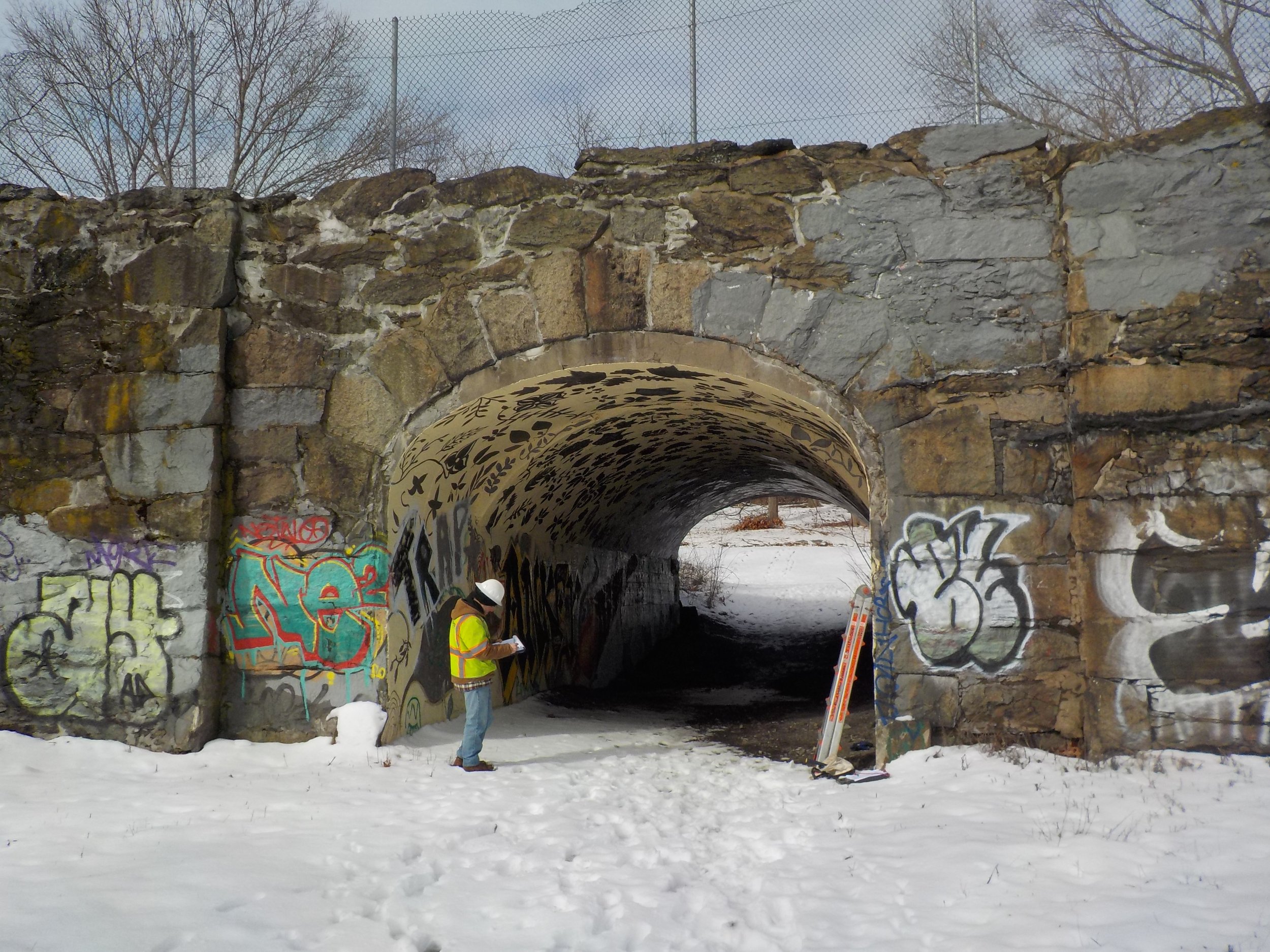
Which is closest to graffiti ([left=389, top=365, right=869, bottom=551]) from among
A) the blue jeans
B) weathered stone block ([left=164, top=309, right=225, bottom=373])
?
the blue jeans

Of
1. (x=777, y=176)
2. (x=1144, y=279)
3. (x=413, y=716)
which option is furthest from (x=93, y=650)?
(x=1144, y=279)

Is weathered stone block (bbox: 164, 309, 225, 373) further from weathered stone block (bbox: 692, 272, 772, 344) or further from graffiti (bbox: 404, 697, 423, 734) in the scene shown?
weathered stone block (bbox: 692, 272, 772, 344)

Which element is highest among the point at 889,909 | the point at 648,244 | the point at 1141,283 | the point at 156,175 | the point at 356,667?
the point at 156,175

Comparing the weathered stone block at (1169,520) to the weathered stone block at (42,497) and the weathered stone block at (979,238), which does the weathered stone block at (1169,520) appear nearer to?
the weathered stone block at (979,238)

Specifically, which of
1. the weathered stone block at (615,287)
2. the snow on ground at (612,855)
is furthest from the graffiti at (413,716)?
the weathered stone block at (615,287)

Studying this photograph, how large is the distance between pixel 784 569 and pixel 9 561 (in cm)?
1790

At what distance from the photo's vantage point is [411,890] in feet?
11.8

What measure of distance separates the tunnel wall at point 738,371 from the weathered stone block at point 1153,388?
2cm

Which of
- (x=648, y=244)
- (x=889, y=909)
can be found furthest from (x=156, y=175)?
(x=889, y=909)

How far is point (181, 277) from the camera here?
20.2 ft

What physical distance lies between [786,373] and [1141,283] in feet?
6.53

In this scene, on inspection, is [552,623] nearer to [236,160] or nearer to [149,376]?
[149,376]

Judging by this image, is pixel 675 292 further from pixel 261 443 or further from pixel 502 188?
pixel 261 443

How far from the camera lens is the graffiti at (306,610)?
598 centimetres
